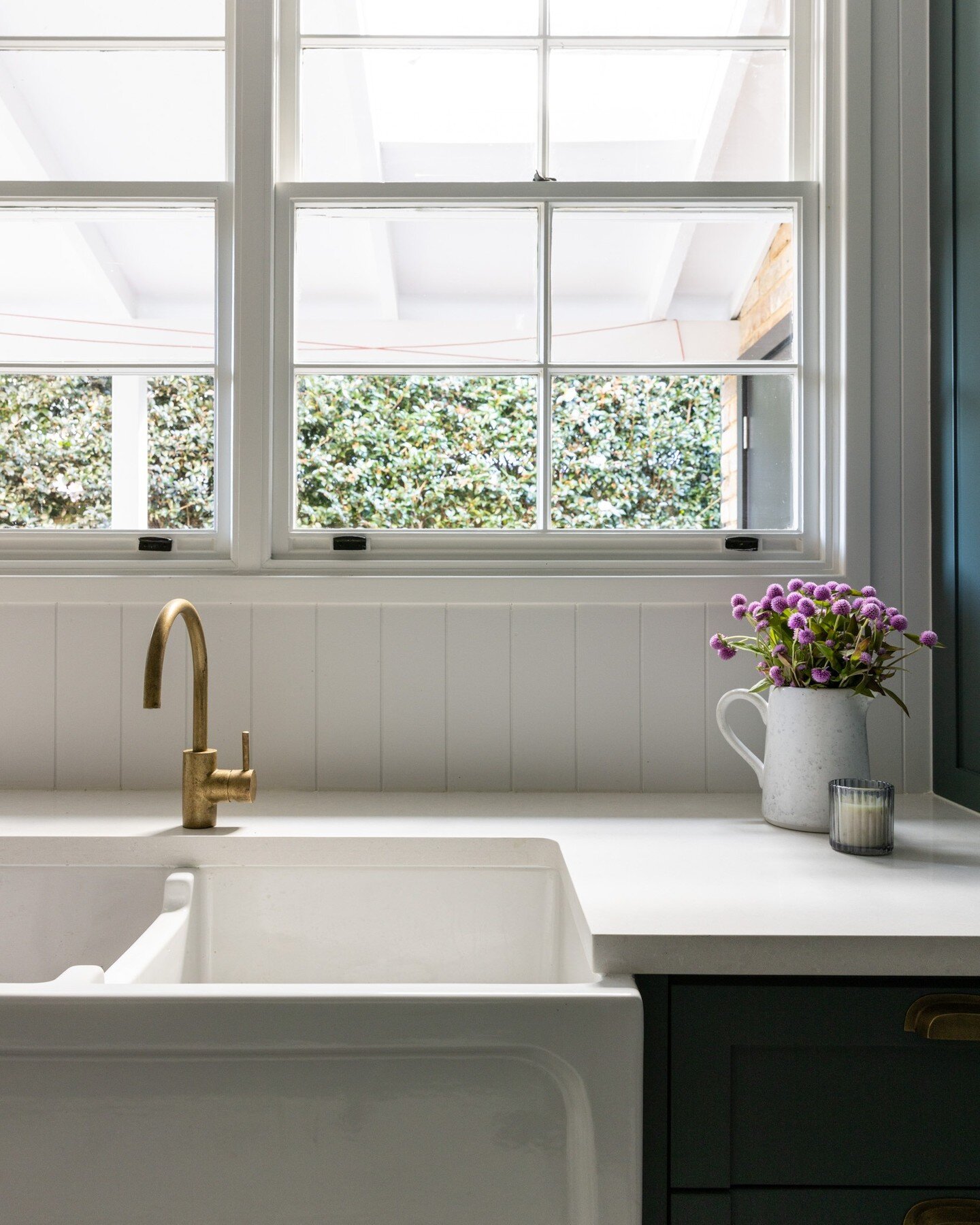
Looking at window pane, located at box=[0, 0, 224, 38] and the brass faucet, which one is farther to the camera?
window pane, located at box=[0, 0, 224, 38]

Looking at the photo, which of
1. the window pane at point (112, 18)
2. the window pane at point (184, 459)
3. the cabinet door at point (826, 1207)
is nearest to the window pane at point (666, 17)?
the window pane at point (112, 18)

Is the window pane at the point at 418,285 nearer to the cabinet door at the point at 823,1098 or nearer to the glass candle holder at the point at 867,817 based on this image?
the glass candle holder at the point at 867,817

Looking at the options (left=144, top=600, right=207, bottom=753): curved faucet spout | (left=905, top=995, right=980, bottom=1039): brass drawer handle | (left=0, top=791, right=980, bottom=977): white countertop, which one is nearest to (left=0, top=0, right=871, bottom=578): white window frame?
(left=144, top=600, right=207, bottom=753): curved faucet spout

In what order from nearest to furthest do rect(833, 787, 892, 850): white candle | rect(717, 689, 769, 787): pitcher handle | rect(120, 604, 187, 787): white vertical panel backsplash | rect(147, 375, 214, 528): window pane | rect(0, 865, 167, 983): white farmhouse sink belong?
rect(833, 787, 892, 850): white candle < rect(0, 865, 167, 983): white farmhouse sink < rect(717, 689, 769, 787): pitcher handle < rect(120, 604, 187, 787): white vertical panel backsplash < rect(147, 375, 214, 528): window pane

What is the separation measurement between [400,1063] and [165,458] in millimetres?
1158

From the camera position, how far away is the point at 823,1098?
79cm


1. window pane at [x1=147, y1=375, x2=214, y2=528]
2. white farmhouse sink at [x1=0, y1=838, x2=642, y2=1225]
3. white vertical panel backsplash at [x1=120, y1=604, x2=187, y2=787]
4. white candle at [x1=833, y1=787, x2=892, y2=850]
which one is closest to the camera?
white farmhouse sink at [x1=0, y1=838, x2=642, y2=1225]

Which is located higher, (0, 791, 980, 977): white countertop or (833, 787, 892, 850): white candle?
(833, 787, 892, 850): white candle

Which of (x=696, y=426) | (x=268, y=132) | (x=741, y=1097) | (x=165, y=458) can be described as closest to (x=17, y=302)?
(x=165, y=458)

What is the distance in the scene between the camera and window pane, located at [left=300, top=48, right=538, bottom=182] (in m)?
1.54

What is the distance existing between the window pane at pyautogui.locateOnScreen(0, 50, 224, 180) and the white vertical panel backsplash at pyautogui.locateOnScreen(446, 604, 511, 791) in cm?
93

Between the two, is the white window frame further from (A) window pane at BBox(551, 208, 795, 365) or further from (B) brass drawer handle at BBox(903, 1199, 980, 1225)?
(B) brass drawer handle at BBox(903, 1199, 980, 1225)

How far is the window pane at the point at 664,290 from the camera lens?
5.05 ft

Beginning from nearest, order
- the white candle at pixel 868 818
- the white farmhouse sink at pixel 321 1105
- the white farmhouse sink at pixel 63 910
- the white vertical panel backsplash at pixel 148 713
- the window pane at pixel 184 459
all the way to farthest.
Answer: the white farmhouse sink at pixel 321 1105 < the white candle at pixel 868 818 < the white farmhouse sink at pixel 63 910 < the white vertical panel backsplash at pixel 148 713 < the window pane at pixel 184 459
